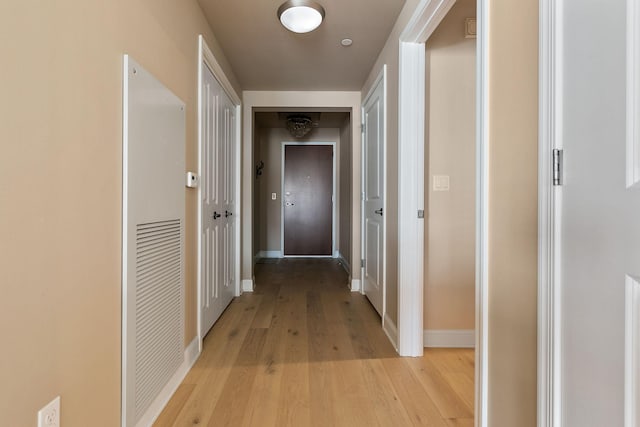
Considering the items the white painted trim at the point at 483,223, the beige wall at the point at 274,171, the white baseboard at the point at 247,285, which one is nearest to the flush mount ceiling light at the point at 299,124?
the beige wall at the point at 274,171

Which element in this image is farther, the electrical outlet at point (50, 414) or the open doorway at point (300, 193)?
the open doorway at point (300, 193)

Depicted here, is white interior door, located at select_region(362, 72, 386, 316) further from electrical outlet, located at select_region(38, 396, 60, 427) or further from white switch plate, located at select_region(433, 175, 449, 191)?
electrical outlet, located at select_region(38, 396, 60, 427)

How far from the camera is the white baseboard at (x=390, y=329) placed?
7.05 feet

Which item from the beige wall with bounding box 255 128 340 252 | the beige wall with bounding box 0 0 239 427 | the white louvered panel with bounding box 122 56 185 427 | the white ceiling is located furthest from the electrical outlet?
the beige wall with bounding box 255 128 340 252

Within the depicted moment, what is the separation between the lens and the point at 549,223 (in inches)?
32.5

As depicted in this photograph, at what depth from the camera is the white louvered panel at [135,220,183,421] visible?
1296 millimetres

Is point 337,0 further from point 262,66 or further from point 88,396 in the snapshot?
point 88,396

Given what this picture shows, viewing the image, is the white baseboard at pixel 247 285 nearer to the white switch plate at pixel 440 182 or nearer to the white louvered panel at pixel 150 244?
the white louvered panel at pixel 150 244

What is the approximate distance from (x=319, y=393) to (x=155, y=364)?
779mm

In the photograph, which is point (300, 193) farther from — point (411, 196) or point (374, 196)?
point (411, 196)

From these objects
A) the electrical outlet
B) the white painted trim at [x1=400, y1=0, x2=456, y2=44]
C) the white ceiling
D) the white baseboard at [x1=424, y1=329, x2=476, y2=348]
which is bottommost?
the white baseboard at [x1=424, y1=329, x2=476, y2=348]

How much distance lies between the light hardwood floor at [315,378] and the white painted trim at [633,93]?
124 cm

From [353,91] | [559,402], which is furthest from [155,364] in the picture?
[353,91]

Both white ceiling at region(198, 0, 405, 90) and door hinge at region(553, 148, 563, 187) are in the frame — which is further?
white ceiling at region(198, 0, 405, 90)
